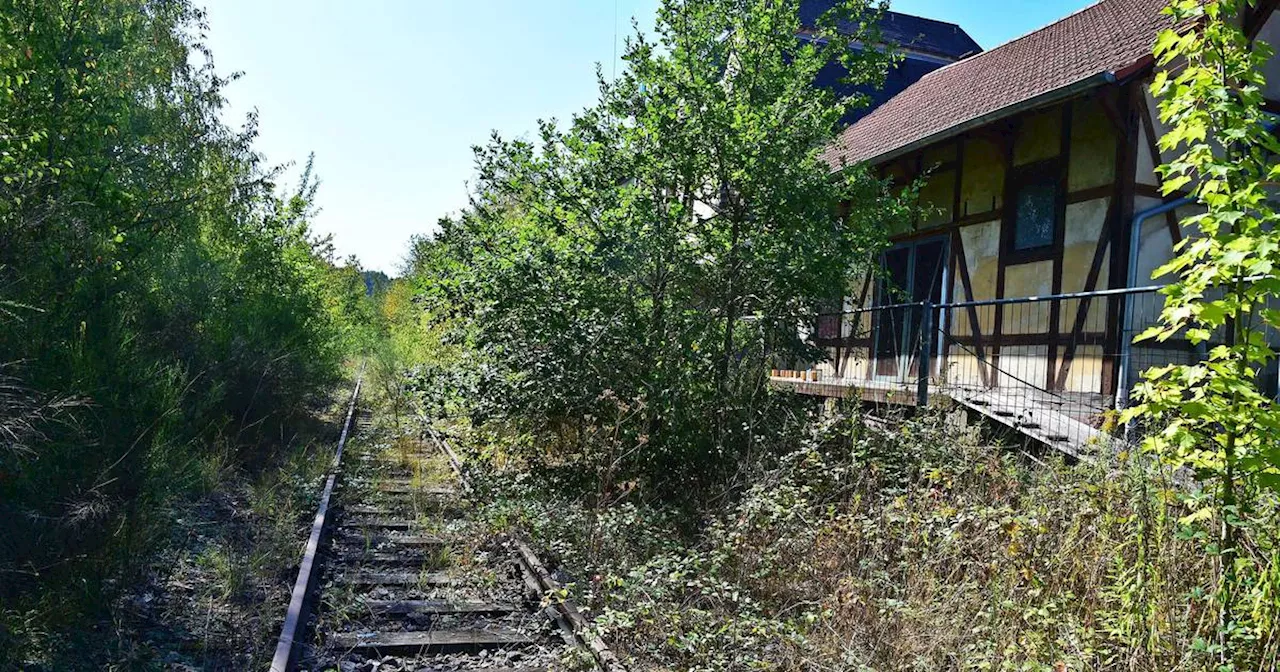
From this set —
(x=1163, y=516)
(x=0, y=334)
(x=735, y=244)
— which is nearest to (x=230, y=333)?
(x=0, y=334)

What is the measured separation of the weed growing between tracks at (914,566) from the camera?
11.7 feet

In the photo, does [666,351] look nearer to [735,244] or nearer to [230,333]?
[735,244]

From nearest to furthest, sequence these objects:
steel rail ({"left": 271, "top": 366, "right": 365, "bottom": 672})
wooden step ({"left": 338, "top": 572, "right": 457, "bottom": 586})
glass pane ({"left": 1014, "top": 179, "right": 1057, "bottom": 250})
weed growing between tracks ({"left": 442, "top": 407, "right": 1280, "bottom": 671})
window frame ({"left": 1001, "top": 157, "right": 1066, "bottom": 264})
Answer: weed growing between tracks ({"left": 442, "top": 407, "right": 1280, "bottom": 671}), steel rail ({"left": 271, "top": 366, "right": 365, "bottom": 672}), wooden step ({"left": 338, "top": 572, "right": 457, "bottom": 586}), window frame ({"left": 1001, "top": 157, "right": 1066, "bottom": 264}), glass pane ({"left": 1014, "top": 179, "right": 1057, "bottom": 250})

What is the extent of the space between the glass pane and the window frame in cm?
3

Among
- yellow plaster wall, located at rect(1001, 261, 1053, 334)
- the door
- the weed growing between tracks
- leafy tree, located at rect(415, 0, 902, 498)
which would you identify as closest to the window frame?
yellow plaster wall, located at rect(1001, 261, 1053, 334)

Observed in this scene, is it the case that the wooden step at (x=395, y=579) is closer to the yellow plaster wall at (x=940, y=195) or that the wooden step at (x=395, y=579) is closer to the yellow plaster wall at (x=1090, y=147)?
the yellow plaster wall at (x=1090, y=147)

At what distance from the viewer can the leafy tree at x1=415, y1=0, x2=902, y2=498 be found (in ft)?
22.8

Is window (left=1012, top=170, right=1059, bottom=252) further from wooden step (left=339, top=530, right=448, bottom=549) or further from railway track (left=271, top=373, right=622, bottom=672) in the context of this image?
wooden step (left=339, top=530, right=448, bottom=549)

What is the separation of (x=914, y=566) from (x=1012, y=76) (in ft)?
31.4

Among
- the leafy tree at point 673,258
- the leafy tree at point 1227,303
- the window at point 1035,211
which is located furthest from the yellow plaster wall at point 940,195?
the leafy tree at point 1227,303

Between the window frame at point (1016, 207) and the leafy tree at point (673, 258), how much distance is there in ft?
11.5

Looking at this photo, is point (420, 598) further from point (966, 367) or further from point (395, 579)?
point (966, 367)

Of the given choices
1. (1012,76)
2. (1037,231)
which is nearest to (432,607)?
(1037,231)

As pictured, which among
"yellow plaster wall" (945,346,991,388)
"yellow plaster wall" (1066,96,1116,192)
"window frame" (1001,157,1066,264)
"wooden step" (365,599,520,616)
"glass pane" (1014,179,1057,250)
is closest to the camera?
"wooden step" (365,599,520,616)
